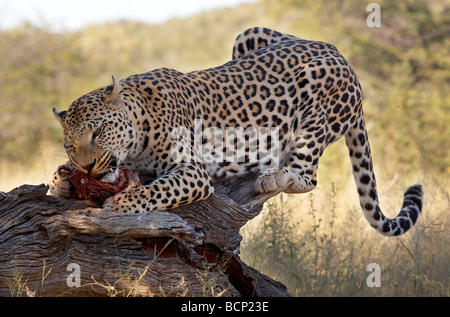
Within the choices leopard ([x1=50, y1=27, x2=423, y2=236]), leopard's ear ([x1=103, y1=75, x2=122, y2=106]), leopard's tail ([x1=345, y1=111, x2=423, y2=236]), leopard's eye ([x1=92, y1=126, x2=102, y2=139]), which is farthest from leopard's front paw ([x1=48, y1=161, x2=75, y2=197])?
leopard's tail ([x1=345, y1=111, x2=423, y2=236])

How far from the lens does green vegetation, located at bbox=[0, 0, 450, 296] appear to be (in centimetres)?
891

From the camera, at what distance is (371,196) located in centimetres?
851

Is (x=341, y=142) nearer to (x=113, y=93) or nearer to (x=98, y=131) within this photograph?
(x=113, y=93)

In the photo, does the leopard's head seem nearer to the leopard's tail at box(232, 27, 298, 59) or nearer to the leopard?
the leopard

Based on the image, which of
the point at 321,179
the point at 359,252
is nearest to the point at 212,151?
the point at 359,252

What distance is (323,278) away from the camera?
342 inches

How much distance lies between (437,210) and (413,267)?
1909 mm

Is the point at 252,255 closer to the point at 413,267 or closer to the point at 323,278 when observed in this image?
the point at 323,278

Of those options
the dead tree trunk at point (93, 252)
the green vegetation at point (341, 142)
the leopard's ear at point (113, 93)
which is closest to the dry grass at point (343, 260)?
the green vegetation at point (341, 142)

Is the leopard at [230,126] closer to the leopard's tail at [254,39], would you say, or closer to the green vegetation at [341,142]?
the leopard's tail at [254,39]

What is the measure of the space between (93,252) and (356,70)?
55.8 ft

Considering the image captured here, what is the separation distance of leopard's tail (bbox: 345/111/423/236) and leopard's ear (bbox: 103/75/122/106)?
3.56 m

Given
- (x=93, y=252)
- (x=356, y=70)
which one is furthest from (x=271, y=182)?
(x=356, y=70)

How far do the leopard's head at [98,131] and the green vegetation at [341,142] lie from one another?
48 centimetres
